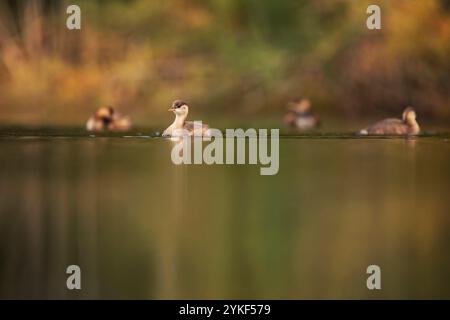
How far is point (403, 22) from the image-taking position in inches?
661

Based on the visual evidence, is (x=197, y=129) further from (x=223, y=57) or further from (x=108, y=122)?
(x=223, y=57)

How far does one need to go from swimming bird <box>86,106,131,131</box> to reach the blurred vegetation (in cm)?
262

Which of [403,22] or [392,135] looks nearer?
[392,135]

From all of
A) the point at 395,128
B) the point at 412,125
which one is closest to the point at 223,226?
the point at 395,128

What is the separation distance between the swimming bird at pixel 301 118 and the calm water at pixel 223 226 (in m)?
3.95

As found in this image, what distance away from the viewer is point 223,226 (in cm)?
727

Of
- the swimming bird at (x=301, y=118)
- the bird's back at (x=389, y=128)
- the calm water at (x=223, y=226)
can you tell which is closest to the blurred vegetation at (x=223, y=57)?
the swimming bird at (x=301, y=118)

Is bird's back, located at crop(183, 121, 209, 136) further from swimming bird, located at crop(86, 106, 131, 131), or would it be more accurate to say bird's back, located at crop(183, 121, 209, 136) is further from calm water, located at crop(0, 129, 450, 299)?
swimming bird, located at crop(86, 106, 131, 131)

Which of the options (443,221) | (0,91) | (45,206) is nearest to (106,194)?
(45,206)

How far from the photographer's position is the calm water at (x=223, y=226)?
19.8 ft

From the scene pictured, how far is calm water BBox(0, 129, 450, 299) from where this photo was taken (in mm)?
6031

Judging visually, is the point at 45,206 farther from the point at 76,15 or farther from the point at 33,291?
the point at 76,15

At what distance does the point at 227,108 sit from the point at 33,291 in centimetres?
1250

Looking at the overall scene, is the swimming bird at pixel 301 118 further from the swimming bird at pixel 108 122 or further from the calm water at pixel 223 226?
the calm water at pixel 223 226
